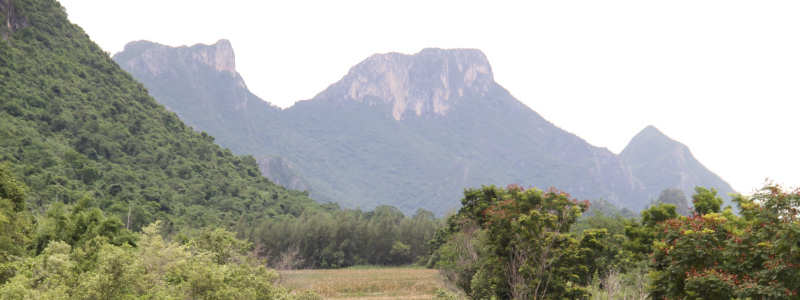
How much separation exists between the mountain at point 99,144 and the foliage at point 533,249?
38677 mm

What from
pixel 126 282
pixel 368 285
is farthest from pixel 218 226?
pixel 126 282

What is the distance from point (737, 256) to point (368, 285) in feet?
142

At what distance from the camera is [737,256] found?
12750 mm

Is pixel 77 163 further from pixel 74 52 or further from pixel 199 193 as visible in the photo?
pixel 74 52

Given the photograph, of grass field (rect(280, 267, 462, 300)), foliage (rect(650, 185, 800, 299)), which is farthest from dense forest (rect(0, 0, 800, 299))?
grass field (rect(280, 267, 462, 300))

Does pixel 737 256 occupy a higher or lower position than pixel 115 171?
lower

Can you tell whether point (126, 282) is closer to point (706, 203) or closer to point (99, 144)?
point (706, 203)

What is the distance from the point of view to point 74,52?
84.0 m

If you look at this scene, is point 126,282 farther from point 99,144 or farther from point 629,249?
point 99,144

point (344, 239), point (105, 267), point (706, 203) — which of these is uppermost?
point (706, 203)

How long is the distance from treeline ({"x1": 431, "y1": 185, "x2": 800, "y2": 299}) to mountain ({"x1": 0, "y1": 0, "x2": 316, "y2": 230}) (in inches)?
1439

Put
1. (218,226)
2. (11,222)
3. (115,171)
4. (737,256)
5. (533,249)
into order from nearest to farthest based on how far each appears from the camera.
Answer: (737,256) → (533,249) → (11,222) → (218,226) → (115,171)

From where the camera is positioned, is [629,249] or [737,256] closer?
[737,256]

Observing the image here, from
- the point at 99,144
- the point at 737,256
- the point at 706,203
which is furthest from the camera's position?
the point at 99,144
